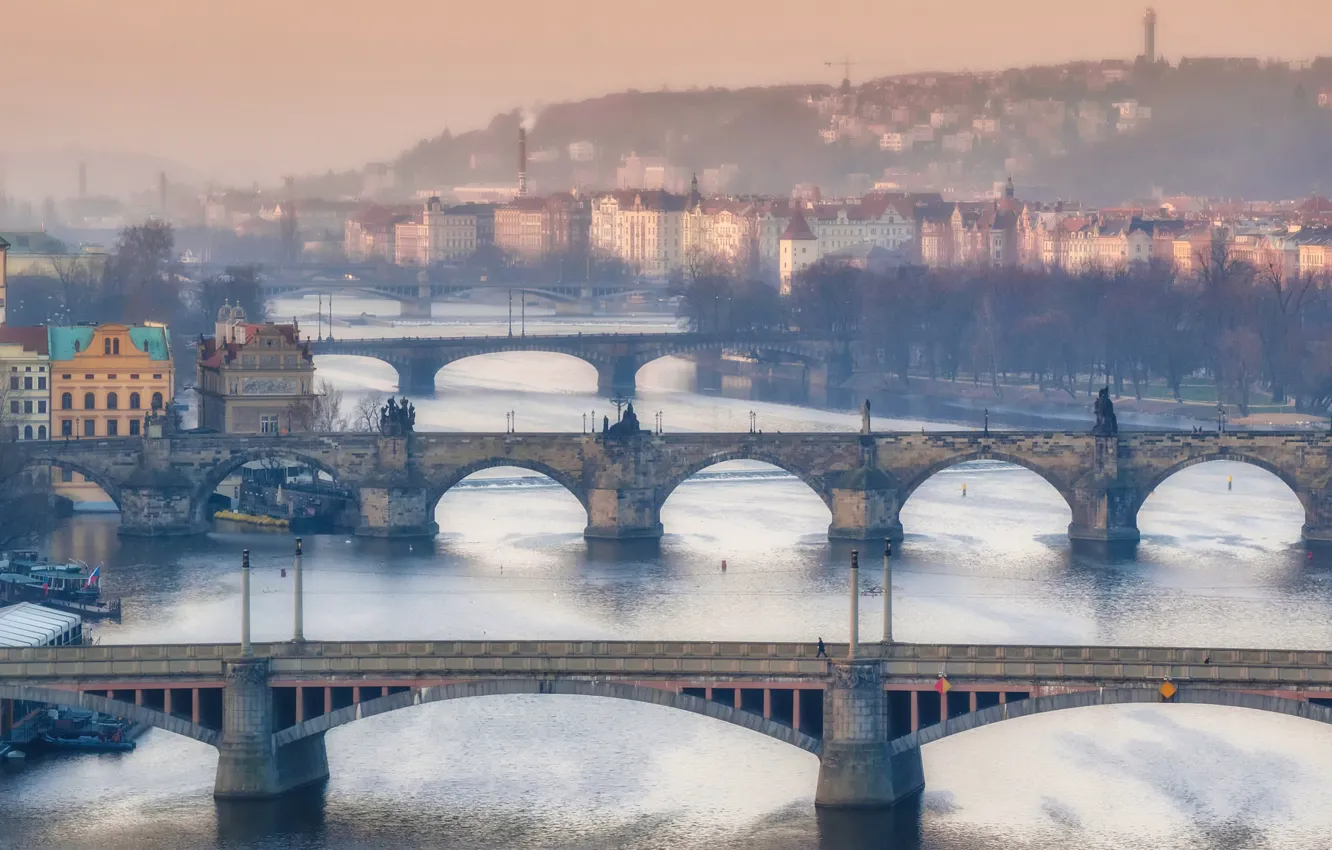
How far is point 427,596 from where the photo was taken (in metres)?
72.6

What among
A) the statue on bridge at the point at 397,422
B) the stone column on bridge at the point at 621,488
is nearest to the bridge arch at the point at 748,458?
the stone column on bridge at the point at 621,488

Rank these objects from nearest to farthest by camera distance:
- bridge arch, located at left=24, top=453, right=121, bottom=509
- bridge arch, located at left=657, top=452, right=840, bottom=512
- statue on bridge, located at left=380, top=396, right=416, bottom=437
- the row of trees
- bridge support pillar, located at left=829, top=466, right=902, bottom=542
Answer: bridge support pillar, located at left=829, top=466, right=902, bottom=542, bridge arch, located at left=24, top=453, right=121, bottom=509, statue on bridge, located at left=380, top=396, right=416, bottom=437, bridge arch, located at left=657, top=452, right=840, bottom=512, the row of trees

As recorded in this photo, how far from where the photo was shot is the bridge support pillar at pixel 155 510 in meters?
82.1

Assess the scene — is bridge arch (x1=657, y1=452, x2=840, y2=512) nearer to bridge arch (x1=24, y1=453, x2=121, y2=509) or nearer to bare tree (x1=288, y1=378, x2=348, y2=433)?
bare tree (x1=288, y1=378, x2=348, y2=433)

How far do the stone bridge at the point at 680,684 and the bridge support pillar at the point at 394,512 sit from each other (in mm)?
30706

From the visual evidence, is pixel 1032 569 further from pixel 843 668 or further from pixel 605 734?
pixel 843 668

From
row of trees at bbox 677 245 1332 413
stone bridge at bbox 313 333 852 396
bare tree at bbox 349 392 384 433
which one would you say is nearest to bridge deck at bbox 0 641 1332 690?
bare tree at bbox 349 392 384 433

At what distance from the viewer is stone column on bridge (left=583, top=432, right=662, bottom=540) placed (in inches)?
3241

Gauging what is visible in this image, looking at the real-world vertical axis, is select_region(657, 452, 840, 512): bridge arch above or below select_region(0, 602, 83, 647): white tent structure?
above

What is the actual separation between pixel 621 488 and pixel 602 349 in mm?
45697

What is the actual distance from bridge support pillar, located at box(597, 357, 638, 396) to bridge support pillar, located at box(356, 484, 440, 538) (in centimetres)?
4457

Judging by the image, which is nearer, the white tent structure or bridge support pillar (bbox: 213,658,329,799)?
bridge support pillar (bbox: 213,658,329,799)

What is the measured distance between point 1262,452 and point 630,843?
37.2 m

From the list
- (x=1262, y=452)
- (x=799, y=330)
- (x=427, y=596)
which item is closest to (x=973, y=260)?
(x=799, y=330)
